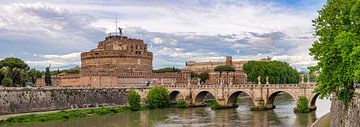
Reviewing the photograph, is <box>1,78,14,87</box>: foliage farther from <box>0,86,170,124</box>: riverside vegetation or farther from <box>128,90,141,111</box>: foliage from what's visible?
<box>128,90,141,111</box>: foliage

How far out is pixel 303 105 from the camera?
3988 centimetres

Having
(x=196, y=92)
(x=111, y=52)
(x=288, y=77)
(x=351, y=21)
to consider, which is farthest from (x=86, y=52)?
(x=351, y=21)

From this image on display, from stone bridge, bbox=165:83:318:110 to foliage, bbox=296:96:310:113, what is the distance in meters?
0.59

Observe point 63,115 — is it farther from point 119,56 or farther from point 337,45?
point 119,56

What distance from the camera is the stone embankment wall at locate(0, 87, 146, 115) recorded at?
39438 millimetres

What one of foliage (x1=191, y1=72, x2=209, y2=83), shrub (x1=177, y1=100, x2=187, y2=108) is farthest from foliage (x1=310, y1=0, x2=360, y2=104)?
foliage (x1=191, y1=72, x2=209, y2=83)

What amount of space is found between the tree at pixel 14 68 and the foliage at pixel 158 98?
1492 centimetres

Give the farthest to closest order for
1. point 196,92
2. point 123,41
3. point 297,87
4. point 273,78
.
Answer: point 123,41 < point 273,78 < point 196,92 < point 297,87

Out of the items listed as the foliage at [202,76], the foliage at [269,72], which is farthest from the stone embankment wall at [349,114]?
the foliage at [202,76]

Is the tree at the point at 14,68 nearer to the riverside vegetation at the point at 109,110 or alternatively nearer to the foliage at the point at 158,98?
the riverside vegetation at the point at 109,110

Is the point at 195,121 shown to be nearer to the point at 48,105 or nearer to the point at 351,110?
the point at 48,105

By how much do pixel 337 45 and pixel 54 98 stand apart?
3306 cm

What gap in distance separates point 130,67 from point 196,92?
59.8 feet

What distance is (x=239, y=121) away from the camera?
34.8m
